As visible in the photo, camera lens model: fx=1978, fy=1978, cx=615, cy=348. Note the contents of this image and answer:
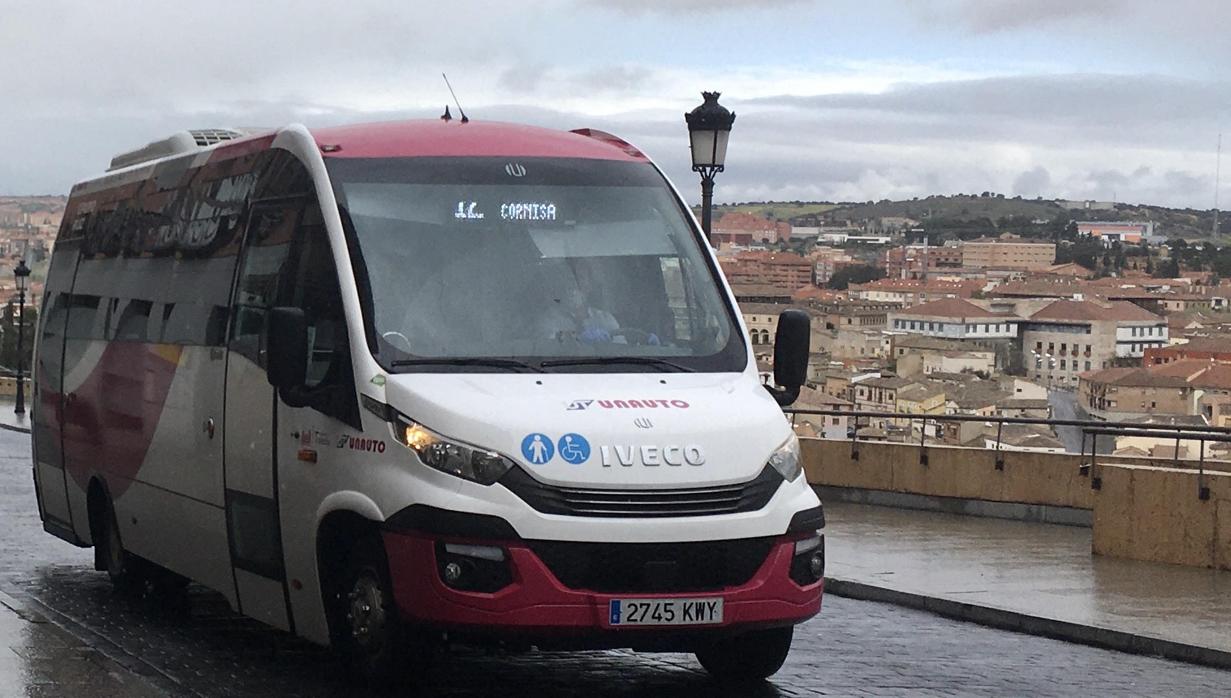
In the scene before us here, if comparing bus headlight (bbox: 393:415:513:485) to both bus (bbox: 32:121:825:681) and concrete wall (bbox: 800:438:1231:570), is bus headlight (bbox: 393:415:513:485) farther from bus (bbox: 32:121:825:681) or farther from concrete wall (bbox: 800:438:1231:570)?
concrete wall (bbox: 800:438:1231:570)

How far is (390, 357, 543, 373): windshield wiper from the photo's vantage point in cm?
862

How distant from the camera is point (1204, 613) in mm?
12422

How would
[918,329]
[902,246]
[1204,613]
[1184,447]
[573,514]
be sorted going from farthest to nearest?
1. [902,246]
2. [918,329]
3. [1184,447]
4. [1204,613]
5. [573,514]

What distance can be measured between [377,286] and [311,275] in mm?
540

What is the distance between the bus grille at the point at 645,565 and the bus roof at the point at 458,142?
2392mm

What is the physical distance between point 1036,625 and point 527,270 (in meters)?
4.57

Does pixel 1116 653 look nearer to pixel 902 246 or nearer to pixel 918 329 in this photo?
pixel 918 329

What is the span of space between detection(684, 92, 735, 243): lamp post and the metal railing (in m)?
2.50

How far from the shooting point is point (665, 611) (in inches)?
318

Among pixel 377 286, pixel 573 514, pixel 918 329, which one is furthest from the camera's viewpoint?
pixel 918 329

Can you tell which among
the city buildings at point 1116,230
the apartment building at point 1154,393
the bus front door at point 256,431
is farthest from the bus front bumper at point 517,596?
the city buildings at point 1116,230

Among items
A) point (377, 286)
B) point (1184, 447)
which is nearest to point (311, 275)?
point (377, 286)

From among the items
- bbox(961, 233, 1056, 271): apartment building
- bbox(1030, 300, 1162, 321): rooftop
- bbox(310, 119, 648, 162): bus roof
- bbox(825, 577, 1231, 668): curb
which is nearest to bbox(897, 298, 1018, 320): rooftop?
bbox(1030, 300, 1162, 321): rooftop

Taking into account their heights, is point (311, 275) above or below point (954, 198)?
below
